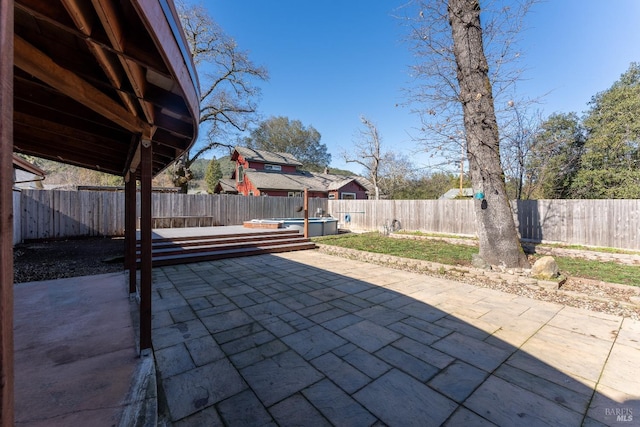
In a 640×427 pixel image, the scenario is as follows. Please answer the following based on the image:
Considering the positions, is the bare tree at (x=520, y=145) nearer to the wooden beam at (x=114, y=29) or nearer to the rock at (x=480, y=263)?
the rock at (x=480, y=263)

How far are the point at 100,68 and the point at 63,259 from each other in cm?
632

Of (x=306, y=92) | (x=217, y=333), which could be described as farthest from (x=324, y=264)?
(x=306, y=92)

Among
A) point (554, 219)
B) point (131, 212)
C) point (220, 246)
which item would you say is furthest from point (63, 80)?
point (554, 219)

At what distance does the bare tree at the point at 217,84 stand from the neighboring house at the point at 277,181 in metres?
3.24

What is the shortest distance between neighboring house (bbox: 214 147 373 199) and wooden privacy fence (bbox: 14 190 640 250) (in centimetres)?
492

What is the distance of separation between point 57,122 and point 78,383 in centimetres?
214

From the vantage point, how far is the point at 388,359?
2.26 meters

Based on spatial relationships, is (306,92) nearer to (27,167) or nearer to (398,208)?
(398,208)

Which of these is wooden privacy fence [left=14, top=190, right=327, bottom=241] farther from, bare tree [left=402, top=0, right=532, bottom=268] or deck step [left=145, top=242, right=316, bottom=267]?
bare tree [left=402, top=0, right=532, bottom=268]

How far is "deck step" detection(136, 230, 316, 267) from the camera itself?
591 centimetres

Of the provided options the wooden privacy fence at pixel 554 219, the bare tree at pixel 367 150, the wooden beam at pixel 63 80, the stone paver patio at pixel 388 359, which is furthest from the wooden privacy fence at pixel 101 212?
the bare tree at pixel 367 150

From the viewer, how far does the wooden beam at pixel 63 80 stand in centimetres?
116

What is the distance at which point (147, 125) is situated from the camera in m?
2.17

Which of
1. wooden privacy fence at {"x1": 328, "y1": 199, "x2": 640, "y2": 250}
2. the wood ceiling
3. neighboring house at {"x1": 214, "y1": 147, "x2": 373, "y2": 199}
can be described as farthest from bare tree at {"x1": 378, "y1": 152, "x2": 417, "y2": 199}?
the wood ceiling
